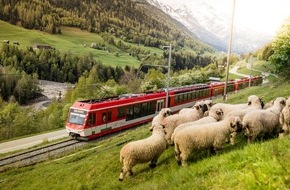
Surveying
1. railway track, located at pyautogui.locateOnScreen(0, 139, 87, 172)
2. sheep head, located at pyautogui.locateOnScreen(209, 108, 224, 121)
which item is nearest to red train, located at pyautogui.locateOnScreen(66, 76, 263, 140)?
railway track, located at pyautogui.locateOnScreen(0, 139, 87, 172)

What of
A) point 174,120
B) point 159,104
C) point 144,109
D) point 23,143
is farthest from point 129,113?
point 174,120

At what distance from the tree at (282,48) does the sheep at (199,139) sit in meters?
26.5

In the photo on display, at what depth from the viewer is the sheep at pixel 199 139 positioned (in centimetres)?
1108

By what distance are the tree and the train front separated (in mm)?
21416

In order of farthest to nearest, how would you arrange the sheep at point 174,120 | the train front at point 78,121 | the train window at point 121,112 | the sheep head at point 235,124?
the train window at point 121,112 → the train front at point 78,121 → the sheep at point 174,120 → the sheep head at point 235,124

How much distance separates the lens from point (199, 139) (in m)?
11.1

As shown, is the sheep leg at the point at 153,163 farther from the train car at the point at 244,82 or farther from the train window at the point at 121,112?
the train car at the point at 244,82

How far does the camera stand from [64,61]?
198125mm

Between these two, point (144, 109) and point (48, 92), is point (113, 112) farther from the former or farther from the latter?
point (48, 92)

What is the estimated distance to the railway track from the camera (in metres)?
24.9

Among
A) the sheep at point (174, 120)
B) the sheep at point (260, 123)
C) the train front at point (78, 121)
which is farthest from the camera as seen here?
the train front at point (78, 121)

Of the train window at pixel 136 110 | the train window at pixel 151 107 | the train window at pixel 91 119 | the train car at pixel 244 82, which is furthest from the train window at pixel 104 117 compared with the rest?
the train car at pixel 244 82

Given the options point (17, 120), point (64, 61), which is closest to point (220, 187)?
point (17, 120)

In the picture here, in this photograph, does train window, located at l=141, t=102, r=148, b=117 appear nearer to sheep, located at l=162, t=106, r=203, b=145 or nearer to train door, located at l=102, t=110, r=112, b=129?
train door, located at l=102, t=110, r=112, b=129
